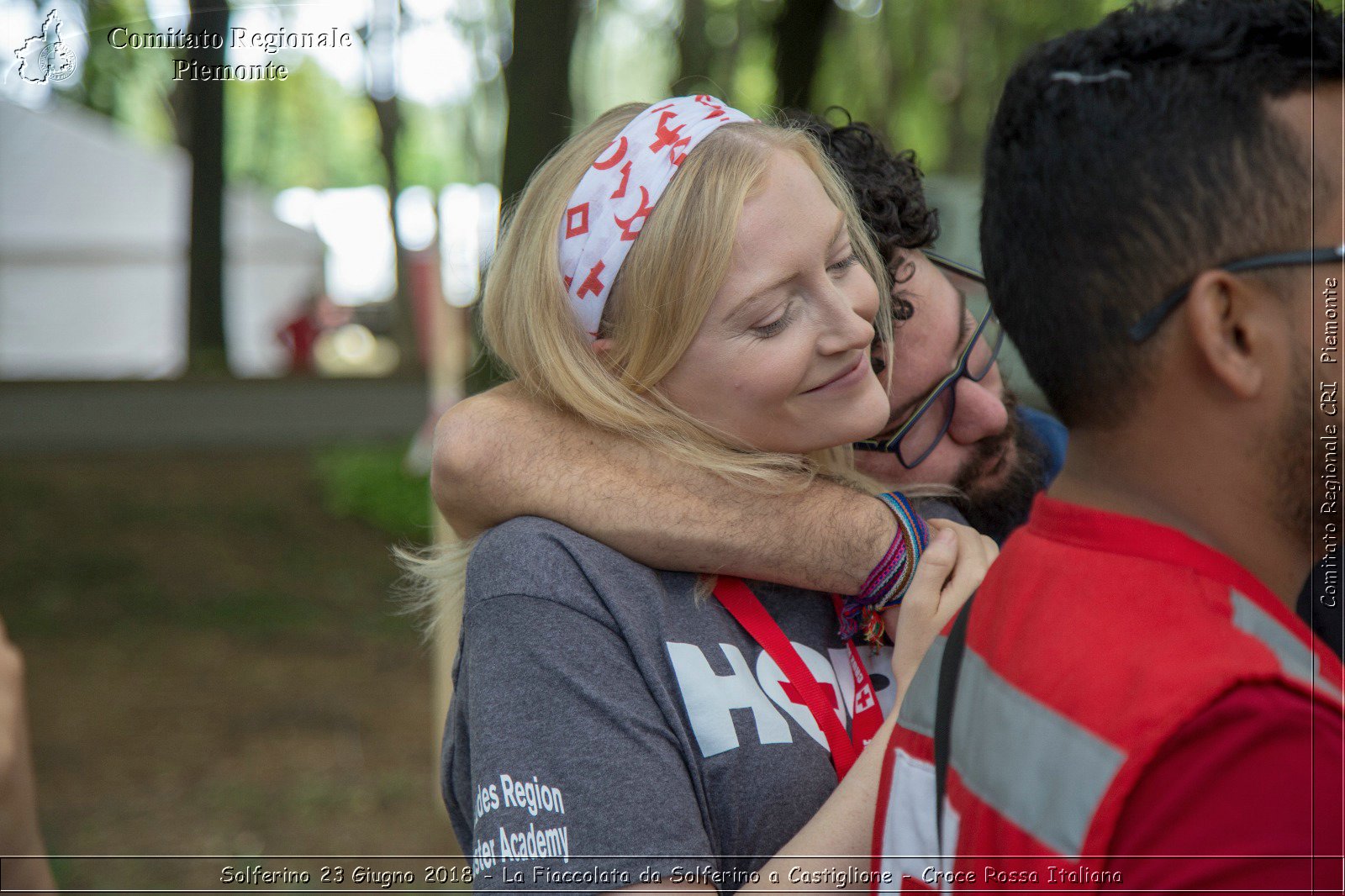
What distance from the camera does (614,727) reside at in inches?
59.7

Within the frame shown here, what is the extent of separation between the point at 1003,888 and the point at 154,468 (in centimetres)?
1194

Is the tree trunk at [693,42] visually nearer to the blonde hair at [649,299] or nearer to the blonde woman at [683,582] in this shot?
the blonde hair at [649,299]

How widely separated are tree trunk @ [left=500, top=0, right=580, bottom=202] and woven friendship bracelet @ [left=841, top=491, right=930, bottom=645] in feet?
12.2

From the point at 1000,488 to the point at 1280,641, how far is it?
3.70 ft

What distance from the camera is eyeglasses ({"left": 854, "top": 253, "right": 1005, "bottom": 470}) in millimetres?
2068

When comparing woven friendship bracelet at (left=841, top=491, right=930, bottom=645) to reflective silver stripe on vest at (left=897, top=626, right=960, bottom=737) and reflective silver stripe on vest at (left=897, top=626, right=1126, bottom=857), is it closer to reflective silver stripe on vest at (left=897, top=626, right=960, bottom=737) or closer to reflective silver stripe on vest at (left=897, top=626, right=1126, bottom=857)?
reflective silver stripe on vest at (left=897, top=626, right=960, bottom=737)

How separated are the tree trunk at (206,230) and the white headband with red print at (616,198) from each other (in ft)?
33.1

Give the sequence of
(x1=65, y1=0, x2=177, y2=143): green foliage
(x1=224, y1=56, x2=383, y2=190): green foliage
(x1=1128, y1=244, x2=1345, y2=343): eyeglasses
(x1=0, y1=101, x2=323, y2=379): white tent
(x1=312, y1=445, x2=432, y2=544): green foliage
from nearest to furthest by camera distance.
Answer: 1. (x1=1128, y1=244, x2=1345, y2=343): eyeglasses
2. (x1=65, y1=0, x2=177, y2=143): green foliage
3. (x1=312, y1=445, x2=432, y2=544): green foliage
4. (x1=0, y1=101, x2=323, y2=379): white tent
5. (x1=224, y1=56, x2=383, y2=190): green foliage

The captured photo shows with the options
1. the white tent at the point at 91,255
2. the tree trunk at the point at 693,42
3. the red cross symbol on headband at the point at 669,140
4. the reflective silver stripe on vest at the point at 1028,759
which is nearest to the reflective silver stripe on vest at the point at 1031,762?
the reflective silver stripe on vest at the point at 1028,759

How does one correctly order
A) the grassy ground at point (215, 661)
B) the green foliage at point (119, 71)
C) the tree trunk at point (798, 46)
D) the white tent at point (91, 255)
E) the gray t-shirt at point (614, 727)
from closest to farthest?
the gray t-shirt at point (614, 727) < the grassy ground at point (215, 661) < the green foliage at point (119, 71) < the tree trunk at point (798, 46) < the white tent at point (91, 255)

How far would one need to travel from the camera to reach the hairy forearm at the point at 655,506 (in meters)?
1.67

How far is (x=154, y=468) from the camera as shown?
1171cm

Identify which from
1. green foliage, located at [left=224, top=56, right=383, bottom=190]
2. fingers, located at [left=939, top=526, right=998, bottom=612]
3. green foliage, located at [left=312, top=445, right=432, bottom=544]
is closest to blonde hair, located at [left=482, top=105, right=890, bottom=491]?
fingers, located at [left=939, top=526, right=998, bottom=612]

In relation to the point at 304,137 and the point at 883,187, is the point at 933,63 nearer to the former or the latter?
the point at 883,187
